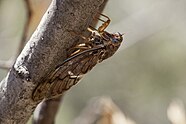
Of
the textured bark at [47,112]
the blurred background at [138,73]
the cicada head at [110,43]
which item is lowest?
the blurred background at [138,73]

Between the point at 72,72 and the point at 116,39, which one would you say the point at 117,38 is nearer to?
the point at 116,39

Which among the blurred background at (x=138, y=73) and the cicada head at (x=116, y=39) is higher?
the cicada head at (x=116, y=39)

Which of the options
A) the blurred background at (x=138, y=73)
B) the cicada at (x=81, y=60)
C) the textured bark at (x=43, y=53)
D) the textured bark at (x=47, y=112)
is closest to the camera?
the textured bark at (x=43, y=53)

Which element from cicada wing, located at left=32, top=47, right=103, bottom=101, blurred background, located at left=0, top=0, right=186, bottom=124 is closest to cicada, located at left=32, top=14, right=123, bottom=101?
cicada wing, located at left=32, top=47, right=103, bottom=101

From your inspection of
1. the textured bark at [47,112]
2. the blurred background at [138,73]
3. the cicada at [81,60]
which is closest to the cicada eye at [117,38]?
the cicada at [81,60]

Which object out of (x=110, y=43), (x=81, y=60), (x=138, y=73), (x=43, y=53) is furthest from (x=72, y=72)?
(x=138, y=73)

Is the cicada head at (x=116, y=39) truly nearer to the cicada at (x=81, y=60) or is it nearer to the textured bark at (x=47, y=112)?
the cicada at (x=81, y=60)

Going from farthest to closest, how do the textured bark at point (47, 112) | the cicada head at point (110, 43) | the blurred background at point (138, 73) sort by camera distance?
the blurred background at point (138, 73) → the cicada head at point (110, 43) → the textured bark at point (47, 112)
